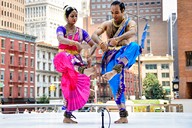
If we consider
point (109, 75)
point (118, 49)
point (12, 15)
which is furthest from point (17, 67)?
point (109, 75)

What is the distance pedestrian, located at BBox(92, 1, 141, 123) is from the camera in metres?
7.48

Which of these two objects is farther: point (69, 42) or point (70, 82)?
point (70, 82)

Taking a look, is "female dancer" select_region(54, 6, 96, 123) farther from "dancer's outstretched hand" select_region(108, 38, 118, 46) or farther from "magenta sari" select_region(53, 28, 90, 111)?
"dancer's outstretched hand" select_region(108, 38, 118, 46)

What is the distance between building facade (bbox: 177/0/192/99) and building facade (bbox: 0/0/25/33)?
237 feet

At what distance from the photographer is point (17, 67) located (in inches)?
2899

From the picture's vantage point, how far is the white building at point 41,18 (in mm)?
157750

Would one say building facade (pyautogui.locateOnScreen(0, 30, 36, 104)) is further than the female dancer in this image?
Yes

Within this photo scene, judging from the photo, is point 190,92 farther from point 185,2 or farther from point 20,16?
point 20,16

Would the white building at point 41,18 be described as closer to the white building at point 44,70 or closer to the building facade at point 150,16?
the building facade at point 150,16

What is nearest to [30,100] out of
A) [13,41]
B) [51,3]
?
[13,41]

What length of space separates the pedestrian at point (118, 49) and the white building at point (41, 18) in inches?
5931

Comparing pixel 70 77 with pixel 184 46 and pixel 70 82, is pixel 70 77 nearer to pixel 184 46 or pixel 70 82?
pixel 70 82

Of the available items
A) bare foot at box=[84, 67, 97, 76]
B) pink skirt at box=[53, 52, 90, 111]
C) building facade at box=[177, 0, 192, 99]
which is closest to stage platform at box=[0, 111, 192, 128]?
pink skirt at box=[53, 52, 90, 111]

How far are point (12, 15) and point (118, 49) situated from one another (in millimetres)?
101889
